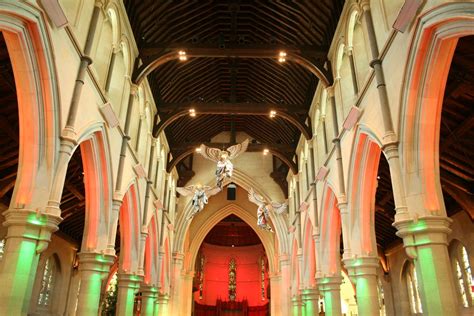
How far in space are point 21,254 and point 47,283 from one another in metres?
13.3

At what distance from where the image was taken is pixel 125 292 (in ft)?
39.1

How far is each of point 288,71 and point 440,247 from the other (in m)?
9.80

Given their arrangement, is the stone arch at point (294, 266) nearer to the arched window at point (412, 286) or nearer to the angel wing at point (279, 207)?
the angel wing at point (279, 207)

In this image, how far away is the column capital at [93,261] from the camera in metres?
9.22

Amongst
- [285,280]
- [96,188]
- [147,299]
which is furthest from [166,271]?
[96,188]

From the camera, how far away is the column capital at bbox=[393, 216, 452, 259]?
6203 millimetres

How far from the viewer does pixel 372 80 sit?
8445 mm

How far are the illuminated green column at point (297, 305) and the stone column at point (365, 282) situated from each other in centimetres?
822

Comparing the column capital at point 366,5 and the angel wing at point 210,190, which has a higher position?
the column capital at point 366,5

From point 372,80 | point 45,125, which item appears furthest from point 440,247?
point 45,125

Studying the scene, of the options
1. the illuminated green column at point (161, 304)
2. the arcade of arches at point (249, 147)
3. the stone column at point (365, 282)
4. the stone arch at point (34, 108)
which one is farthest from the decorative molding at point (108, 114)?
the illuminated green column at point (161, 304)

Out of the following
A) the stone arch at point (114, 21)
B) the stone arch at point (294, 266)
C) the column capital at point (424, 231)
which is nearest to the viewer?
the column capital at point (424, 231)

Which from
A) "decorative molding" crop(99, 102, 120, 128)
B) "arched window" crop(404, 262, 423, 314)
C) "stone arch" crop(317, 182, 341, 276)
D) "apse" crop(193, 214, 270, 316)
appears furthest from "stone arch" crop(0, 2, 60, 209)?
"apse" crop(193, 214, 270, 316)

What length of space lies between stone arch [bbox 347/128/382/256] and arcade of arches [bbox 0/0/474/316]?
33mm
